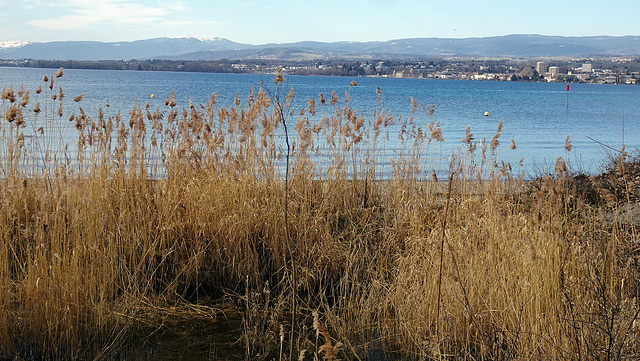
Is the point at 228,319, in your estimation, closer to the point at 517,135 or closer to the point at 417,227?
the point at 417,227

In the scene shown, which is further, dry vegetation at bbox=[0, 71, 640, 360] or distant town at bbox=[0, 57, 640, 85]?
distant town at bbox=[0, 57, 640, 85]

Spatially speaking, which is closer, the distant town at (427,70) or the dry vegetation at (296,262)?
the dry vegetation at (296,262)

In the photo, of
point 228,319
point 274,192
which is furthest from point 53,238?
point 274,192

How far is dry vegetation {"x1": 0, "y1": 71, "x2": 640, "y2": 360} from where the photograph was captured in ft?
12.9

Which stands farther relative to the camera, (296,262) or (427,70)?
Answer: (427,70)

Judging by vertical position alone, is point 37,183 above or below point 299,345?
above

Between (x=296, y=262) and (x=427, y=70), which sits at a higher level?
(x=427, y=70)

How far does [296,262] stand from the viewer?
541 cm

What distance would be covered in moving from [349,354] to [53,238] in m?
2.38

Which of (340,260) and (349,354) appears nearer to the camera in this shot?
(349,354)

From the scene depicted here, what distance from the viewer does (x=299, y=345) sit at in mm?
4434

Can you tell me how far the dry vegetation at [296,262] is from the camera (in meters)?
3.93

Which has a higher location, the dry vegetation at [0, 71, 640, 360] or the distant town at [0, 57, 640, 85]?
the distant town at [0, 57, 640, 85]

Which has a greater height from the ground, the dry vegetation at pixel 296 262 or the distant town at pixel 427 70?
the distant town at pixel 427 70
